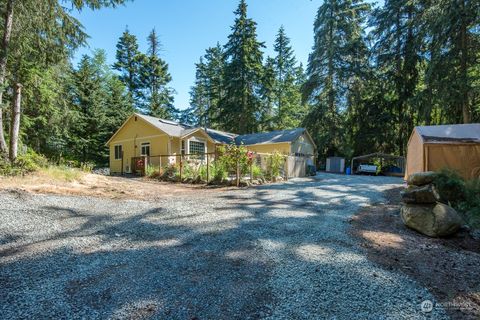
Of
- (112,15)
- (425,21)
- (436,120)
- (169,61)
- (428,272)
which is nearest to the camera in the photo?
(428,272)

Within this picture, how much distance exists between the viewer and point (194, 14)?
1252 centimetres

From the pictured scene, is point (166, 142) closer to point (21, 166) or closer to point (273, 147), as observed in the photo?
point (273, 147)

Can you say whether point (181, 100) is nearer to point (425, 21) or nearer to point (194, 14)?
point (194, 14)

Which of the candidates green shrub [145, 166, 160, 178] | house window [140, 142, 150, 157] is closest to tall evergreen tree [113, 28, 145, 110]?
house window [140, 142, 150, 157]

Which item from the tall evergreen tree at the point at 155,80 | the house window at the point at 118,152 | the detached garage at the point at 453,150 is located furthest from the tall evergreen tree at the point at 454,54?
the tall evergreen tree at the point at 155,80

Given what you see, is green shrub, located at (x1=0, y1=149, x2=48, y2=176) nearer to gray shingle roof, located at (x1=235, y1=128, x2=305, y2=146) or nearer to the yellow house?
the yellow house

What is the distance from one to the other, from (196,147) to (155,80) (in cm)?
1628

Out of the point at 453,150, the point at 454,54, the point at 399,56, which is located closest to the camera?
the point at 453,150

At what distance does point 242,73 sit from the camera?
28.0m

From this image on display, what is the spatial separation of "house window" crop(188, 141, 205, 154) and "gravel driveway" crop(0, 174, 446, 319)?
12778 mm

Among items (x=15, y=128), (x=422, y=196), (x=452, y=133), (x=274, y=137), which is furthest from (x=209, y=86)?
(x=422, y=196)

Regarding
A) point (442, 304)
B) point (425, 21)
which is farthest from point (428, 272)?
point (425, 21)

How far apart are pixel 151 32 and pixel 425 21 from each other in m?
27.9

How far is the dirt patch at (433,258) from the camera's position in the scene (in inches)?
94.4
